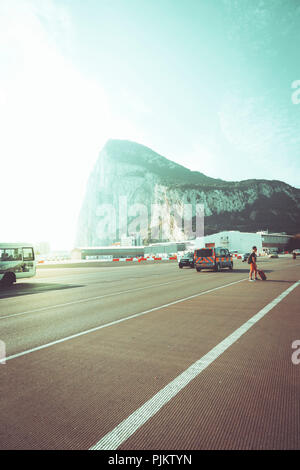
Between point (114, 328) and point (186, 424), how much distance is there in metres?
3.60

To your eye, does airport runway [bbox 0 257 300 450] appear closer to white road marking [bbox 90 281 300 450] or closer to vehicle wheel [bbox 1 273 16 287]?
white road marking [bbox 90 281 300 450]

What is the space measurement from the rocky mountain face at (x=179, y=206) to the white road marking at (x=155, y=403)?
5345 inches

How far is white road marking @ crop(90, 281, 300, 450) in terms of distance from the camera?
229 centimetres

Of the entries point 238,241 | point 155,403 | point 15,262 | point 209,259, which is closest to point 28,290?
point 15,262

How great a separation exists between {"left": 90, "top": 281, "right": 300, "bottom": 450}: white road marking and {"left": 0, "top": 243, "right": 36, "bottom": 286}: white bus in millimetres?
15297

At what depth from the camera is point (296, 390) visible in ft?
10.2

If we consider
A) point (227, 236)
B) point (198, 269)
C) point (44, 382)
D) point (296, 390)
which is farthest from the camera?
point (227, 236)

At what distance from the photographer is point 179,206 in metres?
155

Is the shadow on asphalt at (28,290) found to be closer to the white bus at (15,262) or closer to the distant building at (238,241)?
the white bus at (15,262)

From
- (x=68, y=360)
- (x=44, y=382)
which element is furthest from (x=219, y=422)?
(x=68, y=360)

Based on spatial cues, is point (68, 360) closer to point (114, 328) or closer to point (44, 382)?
point (44, 382)

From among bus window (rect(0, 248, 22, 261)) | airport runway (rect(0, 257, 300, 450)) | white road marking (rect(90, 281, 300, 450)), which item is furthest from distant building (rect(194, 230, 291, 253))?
white road marking (rect(90, 281, 300, 450))

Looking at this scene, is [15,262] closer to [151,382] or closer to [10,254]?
[10,254]

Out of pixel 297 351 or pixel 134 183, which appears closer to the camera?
pixel 297 351
